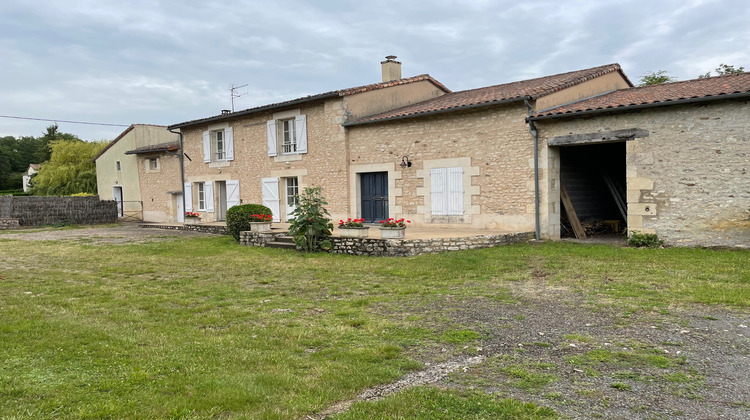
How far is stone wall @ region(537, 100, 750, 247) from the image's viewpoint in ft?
30.3

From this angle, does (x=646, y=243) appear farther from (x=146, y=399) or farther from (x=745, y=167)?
(x=146, y=399)

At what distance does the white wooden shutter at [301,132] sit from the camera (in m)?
15.8

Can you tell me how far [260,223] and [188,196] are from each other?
28.4ft

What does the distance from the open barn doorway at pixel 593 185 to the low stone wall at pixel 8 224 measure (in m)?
19.7

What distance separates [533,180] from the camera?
11406 mm

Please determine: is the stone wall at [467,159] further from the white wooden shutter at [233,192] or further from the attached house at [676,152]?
the white wooden shutter at [233,192]

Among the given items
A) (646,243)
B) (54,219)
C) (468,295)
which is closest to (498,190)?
(646,243)

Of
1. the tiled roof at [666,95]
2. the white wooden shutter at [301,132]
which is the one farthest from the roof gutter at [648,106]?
the white wooden shutter at [301,132]

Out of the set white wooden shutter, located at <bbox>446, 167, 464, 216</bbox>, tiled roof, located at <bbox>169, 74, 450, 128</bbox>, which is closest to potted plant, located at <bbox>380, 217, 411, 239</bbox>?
white wooden shutter, located at <bbox>446, 167, 464, 216</bbox>

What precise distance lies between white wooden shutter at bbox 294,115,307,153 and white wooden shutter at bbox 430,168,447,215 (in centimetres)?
455

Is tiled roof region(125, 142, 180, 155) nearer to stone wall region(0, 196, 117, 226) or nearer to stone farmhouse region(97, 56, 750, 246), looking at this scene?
stone farmhouse region(97, 56, 750, 246)

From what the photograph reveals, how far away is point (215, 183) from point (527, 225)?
11842mm

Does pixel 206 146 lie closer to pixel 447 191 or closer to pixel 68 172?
pixel 447 191

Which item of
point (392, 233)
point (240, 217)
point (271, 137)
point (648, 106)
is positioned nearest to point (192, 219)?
point (271, 137)
